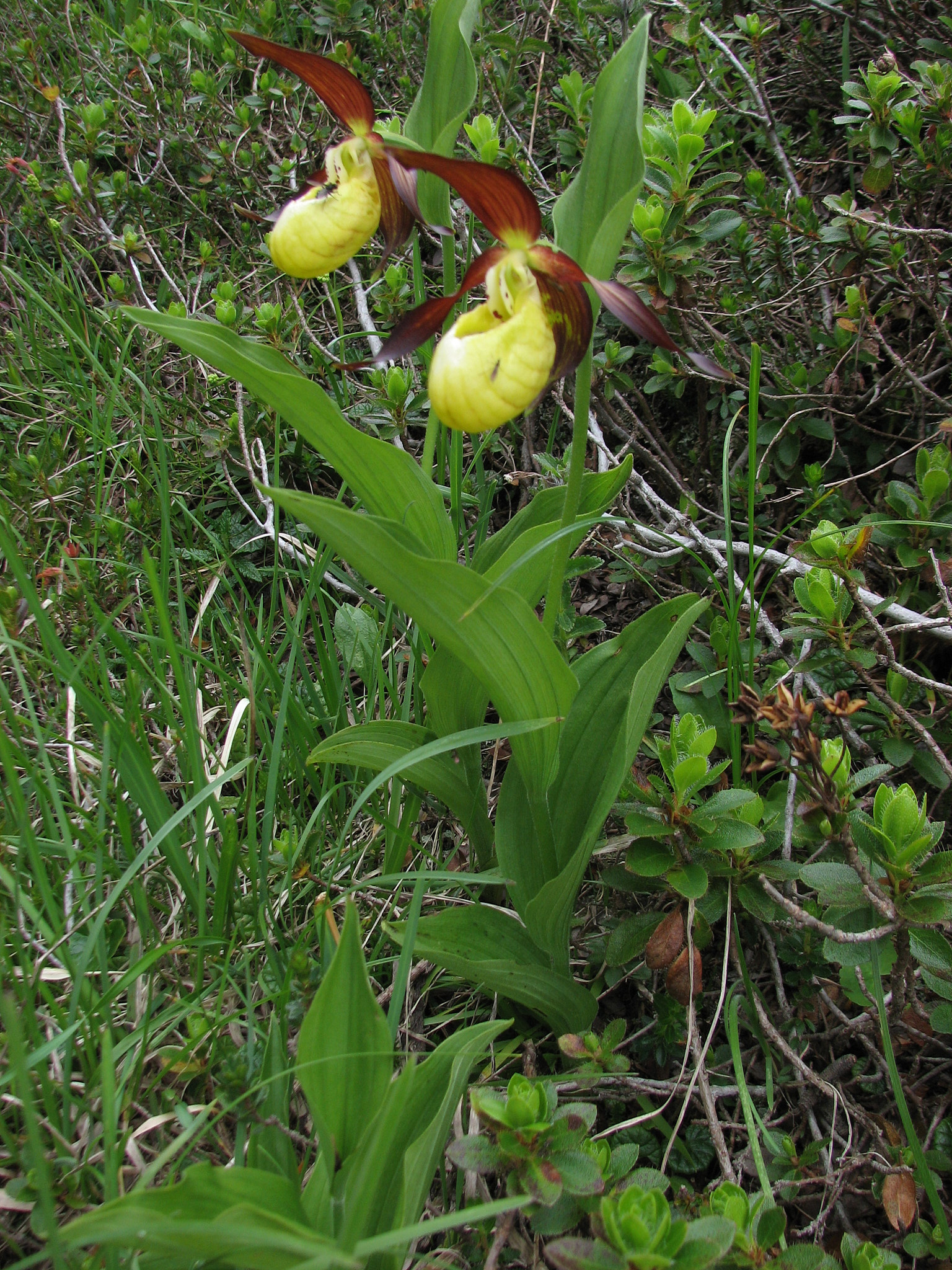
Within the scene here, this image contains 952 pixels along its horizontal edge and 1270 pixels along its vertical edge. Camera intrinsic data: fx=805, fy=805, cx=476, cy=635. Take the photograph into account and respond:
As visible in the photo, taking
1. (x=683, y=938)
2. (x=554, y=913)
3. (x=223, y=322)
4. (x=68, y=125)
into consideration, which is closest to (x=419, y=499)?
(x=554, y=913)

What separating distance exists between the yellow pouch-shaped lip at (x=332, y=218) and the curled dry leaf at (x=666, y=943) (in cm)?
104

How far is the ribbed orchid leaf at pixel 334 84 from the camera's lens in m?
1.04

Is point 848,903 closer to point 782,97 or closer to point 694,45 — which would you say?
point 694,45

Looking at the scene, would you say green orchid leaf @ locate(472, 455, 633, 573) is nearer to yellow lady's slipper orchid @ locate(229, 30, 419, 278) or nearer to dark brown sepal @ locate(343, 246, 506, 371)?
dark brown sepal @ locate(343, 246, 506, 371)

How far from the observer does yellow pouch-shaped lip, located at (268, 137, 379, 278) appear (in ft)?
3.68

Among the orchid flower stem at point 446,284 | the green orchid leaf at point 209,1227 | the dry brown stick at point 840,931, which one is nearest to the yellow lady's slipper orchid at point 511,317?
the orchid flower stem at point 446,284

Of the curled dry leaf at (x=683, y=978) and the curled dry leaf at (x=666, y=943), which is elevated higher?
the curled dry leaf at (x=666, y=943)

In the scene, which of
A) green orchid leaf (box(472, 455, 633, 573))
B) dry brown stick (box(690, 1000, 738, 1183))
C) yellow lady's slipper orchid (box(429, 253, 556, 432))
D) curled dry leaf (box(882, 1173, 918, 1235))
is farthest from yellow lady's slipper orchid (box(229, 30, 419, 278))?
curled dry leaf (box(882, 1173, 918, 1235))

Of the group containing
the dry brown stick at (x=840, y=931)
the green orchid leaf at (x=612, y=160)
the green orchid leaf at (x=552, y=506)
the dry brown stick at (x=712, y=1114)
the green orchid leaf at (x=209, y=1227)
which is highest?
the green orchid leaf at (x=612, y=160)

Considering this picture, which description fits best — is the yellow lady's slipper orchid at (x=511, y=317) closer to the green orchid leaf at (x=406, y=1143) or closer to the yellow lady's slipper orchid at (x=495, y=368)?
the yellow lady's slipper orchid at (x=495, y=368)

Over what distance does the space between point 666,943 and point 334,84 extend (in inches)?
50.5

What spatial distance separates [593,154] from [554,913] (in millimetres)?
937

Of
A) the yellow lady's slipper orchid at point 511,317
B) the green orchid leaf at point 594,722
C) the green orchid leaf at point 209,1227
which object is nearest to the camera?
the green orchid leaf at point 209,1227

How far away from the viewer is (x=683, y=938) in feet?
3.67
